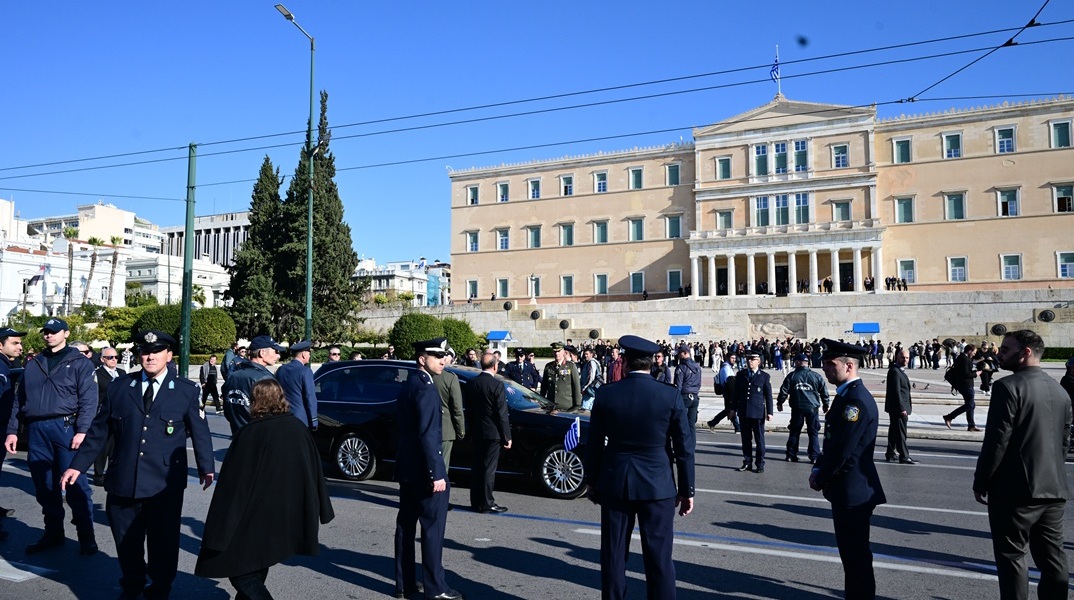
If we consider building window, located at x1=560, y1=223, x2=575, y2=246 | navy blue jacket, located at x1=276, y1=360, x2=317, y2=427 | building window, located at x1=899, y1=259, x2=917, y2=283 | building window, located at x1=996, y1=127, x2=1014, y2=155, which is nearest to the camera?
navy blue jacket, located at x1=276, y1=360, x2=317, y2=427

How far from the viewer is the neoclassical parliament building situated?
49719 millimetres

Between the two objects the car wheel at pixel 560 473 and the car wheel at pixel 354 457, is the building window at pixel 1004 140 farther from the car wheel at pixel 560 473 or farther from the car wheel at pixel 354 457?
the car wheel at pixel 354 457

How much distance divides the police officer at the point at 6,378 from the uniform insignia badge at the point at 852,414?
7.26 metres

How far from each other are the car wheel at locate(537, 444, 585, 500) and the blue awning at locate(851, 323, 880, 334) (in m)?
40.6

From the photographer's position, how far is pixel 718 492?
30.2 ft

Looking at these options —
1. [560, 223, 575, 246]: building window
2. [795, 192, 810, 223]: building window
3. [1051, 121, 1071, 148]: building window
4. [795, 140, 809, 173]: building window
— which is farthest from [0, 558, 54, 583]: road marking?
[1051, 121, 1071, 148]: building window

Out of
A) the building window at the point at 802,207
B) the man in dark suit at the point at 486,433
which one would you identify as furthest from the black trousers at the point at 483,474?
the building window at the point at 802,207

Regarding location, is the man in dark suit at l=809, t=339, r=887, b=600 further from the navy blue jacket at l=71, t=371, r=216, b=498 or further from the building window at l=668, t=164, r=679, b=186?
the building window at l=668, t=164, r=679, b=186

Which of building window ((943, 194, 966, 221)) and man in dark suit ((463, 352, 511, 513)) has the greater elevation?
building window ((943, 194, 966, 221))

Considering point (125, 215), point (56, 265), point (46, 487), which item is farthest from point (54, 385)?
point (125, 215)

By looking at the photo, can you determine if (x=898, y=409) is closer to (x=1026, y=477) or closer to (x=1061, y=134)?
(x=1026, y=477)

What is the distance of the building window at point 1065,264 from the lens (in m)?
48.4

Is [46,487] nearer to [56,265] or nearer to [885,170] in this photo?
[885,170]

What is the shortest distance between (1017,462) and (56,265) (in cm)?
9509
